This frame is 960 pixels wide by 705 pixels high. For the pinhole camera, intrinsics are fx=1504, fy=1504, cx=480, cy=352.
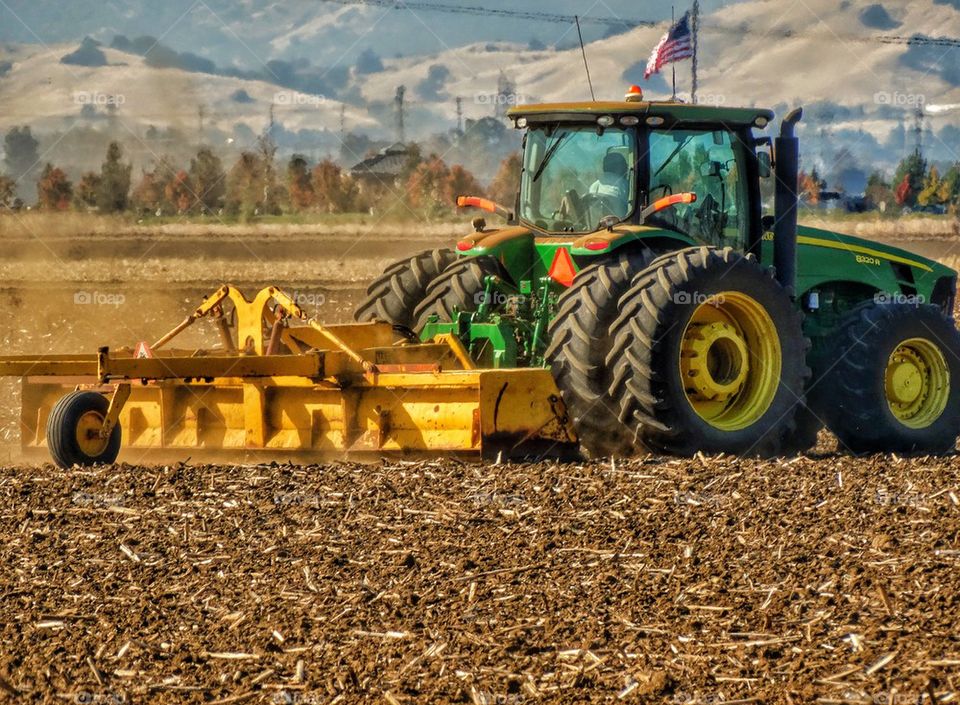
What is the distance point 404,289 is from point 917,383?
3822mm

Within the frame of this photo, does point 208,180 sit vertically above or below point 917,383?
above

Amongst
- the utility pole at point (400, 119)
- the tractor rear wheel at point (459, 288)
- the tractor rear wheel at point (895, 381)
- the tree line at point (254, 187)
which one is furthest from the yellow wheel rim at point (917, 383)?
the utility pole at point (400, 119)

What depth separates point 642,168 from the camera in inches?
383

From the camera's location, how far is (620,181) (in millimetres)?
9789

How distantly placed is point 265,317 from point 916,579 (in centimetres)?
488

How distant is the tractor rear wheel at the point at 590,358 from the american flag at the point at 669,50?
17.2ft

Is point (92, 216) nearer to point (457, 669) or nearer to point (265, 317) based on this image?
point (265, 317)

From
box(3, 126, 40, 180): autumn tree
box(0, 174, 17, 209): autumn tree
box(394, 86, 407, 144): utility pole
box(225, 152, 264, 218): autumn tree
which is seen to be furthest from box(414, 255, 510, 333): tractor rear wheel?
box(394, 86, 407, 144): utility pole

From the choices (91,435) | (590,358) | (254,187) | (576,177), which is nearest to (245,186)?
(254,187)

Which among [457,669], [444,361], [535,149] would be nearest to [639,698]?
[457,669]

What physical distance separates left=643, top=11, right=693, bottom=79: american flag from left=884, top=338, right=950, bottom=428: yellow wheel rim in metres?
4.05

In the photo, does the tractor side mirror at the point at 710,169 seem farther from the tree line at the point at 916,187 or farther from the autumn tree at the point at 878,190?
the tree line at the point at 916,187

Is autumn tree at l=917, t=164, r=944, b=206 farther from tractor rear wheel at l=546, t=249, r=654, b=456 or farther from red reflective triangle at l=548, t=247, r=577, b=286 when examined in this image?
tractor rear wheel at l=546, t=249, r=654, b=456

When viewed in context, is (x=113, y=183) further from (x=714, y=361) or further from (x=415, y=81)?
(x=415, y=81)
